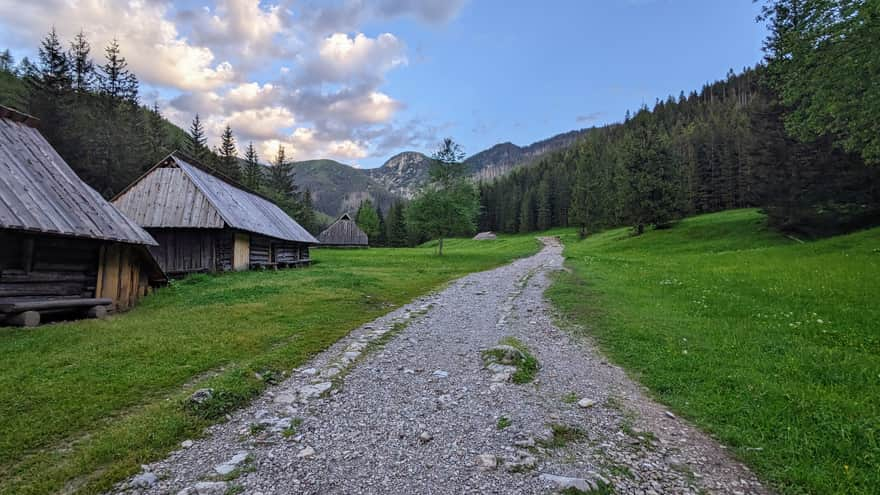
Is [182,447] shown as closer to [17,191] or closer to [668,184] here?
[17,191]

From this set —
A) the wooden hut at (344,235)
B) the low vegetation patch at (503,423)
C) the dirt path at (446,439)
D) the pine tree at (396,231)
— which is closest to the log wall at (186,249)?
the dirt path at (446,439)

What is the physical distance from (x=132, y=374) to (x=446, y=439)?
577 cm

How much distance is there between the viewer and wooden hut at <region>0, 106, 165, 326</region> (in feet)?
33.7

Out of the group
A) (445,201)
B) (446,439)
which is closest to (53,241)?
(446,439)

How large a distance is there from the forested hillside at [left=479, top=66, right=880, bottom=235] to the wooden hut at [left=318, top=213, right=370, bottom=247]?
26.4m

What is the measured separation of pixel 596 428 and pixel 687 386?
2621 mm

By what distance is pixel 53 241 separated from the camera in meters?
11.4

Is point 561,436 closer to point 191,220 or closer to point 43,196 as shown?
point 43,196

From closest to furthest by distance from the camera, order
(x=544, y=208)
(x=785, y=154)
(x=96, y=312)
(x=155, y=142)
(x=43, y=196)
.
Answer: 1. (x=43, y=196)
2. (x=96, y=312)
3. (x=785, y=154)
4. (x=155, y=142)
5. (x=544, y=208)

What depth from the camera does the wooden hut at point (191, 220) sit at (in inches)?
894

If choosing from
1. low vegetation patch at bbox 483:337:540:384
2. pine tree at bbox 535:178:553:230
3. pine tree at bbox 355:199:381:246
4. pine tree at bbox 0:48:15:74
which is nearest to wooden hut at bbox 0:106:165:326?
low vegetation patch at bbox 483:337:540:384

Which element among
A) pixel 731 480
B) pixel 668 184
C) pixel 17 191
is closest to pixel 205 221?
pixel 17 191

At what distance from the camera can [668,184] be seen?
46875 millimetres

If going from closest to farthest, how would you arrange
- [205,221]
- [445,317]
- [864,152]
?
1. [445,317]
2. [864,152]
3. [205,221]
